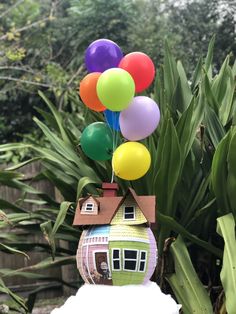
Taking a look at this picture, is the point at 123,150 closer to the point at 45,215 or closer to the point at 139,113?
the point at 139,113

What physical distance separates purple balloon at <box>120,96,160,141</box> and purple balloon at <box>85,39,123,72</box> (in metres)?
0.26

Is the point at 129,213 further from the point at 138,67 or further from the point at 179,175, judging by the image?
the point at 179,175

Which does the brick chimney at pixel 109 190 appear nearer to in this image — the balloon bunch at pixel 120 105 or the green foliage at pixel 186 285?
the balloon bunch at pixel 120 105

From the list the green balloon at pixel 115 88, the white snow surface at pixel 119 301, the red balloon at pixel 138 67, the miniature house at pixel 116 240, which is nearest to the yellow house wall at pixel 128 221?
the miniature house at pixel 116 240

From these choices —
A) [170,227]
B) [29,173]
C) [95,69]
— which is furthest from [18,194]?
[95,69]

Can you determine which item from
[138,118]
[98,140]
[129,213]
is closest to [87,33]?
[98,140]

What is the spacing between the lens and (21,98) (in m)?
9.49

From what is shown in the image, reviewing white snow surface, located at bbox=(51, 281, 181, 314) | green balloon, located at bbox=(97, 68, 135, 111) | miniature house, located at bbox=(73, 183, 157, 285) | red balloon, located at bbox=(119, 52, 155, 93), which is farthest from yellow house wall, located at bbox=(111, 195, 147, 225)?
red balloon, located at bbox=(119, 52, 155, 93)

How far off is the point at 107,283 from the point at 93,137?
0.71 m

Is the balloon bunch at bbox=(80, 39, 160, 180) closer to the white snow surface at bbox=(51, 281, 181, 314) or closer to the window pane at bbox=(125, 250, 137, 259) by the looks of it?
the window pane at bbox=(125, 250, 137, 259)

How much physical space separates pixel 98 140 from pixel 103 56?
415 mm

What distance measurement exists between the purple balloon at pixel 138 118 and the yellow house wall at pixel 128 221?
0.32 m

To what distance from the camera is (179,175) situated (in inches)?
127

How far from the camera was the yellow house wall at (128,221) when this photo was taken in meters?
2.34
